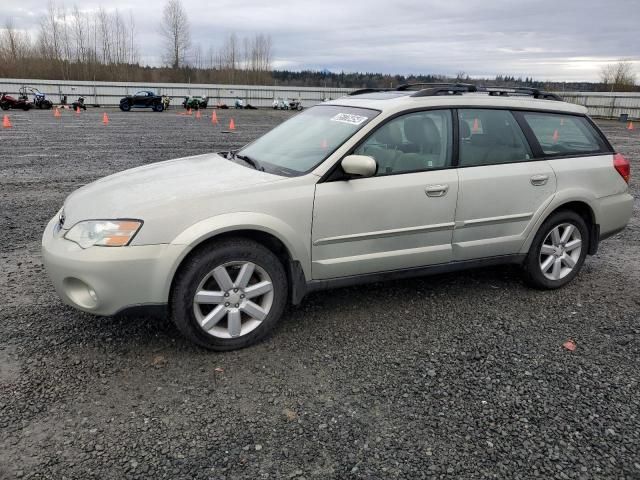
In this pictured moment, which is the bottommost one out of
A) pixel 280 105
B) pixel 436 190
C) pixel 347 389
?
pixel 280 105

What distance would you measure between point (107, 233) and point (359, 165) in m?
1.69

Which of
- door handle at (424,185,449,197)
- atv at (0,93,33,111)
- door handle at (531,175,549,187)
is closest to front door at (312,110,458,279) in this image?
door handle at (424,185,449,197)

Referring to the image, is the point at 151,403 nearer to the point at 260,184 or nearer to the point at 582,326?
the point at 260,184

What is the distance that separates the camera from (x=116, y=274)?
320cm

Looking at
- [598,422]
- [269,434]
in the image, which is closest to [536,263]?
[598,422]

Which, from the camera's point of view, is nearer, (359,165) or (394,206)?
(359,165)

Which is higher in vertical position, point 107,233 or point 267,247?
point 107,233

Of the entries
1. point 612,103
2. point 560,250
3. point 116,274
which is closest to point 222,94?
point 612,103

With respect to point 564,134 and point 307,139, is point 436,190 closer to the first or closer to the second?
point 307,139

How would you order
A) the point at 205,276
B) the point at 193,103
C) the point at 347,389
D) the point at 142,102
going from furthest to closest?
1. the point at 193,103
2. the point at 142,102
3. the point at 205,276
4. the point at 347,389

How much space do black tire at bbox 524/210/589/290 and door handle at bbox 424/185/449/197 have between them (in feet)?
3.67

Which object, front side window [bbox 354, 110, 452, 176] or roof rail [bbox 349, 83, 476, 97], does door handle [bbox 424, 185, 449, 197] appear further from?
roof rail [bbox 349, 83, 476, 97]

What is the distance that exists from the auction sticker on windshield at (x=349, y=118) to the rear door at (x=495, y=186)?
0.84 meters

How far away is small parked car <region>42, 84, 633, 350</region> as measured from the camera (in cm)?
331
